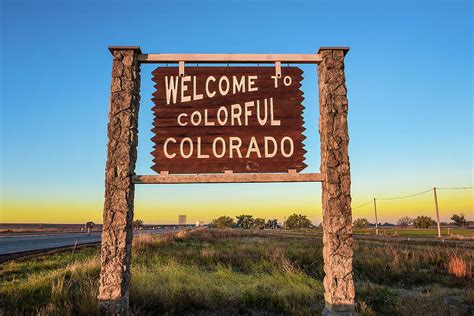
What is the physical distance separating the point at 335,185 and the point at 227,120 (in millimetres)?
1823

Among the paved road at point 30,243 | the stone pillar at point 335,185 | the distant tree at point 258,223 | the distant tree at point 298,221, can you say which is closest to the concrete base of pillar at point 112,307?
the stone pillar at point 335,185

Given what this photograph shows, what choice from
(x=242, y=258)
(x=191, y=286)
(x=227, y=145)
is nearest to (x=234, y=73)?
(x=227, y=145)

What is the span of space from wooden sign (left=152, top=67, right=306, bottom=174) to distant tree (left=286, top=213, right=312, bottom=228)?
12516cm

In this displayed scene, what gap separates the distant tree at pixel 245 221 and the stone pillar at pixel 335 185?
485 ft

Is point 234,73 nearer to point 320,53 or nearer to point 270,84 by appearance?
point 270,84

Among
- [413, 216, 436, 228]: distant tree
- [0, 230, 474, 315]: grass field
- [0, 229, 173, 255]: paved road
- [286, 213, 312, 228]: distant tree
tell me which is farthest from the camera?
[286, 213, 312, 228]: distant tree

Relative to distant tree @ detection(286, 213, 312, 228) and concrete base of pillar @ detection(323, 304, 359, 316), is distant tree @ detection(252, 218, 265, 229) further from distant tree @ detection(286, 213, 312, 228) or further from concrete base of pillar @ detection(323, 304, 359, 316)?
concrete base of pillar @ detection(323, 304, 359, 316)

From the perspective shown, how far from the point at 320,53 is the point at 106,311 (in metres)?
4.77

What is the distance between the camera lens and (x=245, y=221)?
15288 cm

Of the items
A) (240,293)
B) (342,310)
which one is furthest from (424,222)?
(342,310)

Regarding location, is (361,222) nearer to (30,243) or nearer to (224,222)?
(224,222)

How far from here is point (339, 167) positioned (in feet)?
15.1

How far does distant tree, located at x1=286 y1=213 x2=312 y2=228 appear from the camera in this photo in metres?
125

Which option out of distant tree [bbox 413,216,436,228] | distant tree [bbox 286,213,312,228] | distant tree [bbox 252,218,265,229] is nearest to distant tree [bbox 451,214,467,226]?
distant tree [bbox 413,216,436,228]
